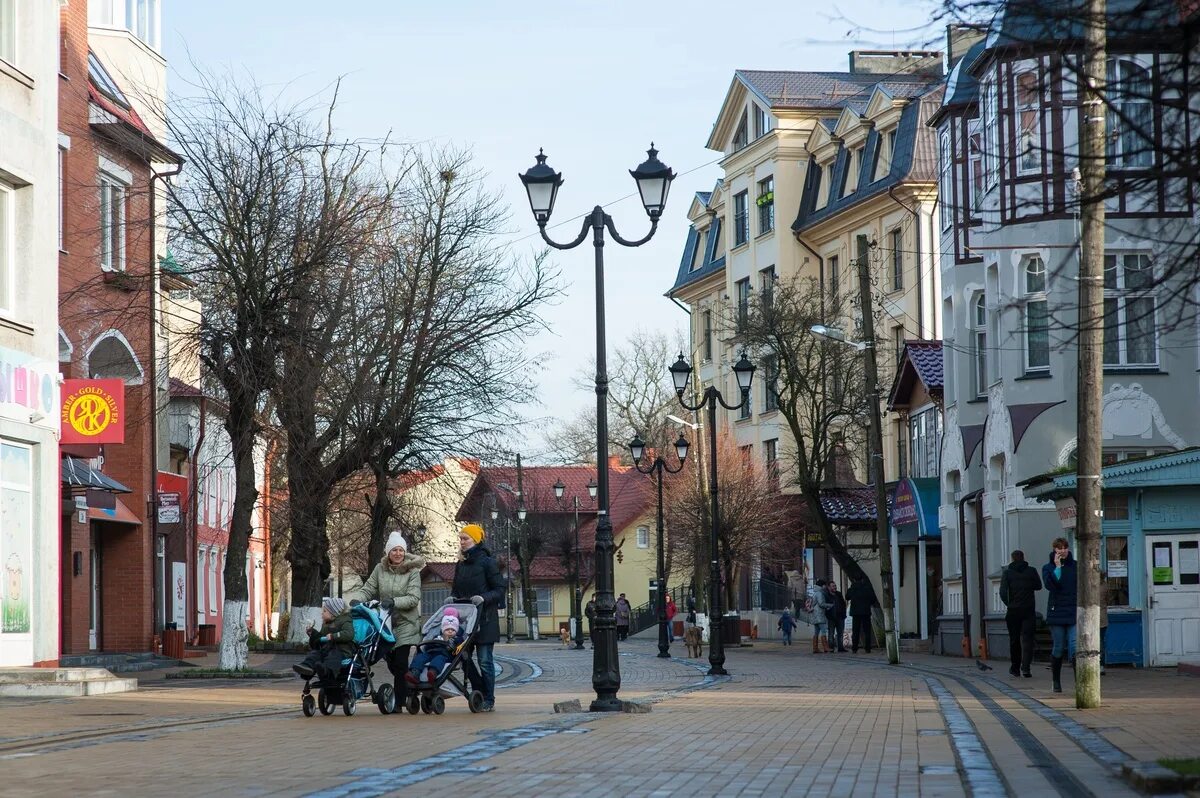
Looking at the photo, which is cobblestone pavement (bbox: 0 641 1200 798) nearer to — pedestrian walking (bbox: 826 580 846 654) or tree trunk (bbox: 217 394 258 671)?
tree trunk (bbox: 217 394 258 671)

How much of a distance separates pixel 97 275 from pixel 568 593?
72.6 meters

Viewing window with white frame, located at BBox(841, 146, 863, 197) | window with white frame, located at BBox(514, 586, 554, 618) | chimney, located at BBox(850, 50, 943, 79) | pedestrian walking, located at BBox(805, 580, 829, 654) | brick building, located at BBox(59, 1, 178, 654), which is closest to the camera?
chimney, located at BBox(850, 50, 943, 79)

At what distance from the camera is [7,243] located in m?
24.4

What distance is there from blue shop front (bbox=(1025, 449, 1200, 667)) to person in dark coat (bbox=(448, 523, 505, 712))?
43.7 feet

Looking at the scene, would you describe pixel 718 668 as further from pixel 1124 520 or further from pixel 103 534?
pixel 103 534

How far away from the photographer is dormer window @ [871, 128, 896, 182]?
56.7 metres

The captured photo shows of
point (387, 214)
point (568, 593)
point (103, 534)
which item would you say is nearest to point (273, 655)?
point (103, 534)

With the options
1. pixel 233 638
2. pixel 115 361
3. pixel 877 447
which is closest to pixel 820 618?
pixel 877 447

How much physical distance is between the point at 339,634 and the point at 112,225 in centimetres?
1773

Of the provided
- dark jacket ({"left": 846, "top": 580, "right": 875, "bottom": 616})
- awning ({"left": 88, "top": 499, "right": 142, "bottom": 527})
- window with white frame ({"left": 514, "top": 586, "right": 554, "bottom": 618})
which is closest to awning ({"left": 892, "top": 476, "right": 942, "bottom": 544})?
dark jacket ({"left": 846, "top": 580, "right": 875, "bottom": 616})

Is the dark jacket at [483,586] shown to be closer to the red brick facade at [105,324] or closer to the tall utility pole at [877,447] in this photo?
the red brick facade at [105,324]

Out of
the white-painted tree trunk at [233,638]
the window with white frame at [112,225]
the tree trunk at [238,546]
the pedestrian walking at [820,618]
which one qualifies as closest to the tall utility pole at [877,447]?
the pedestrian walking at [820,618]

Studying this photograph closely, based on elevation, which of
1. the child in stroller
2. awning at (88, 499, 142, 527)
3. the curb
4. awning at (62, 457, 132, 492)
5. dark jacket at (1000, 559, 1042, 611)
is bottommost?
the curb

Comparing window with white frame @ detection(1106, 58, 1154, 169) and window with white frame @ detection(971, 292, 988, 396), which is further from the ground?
window with white frame @ detection(971, 292, 988, 396)
